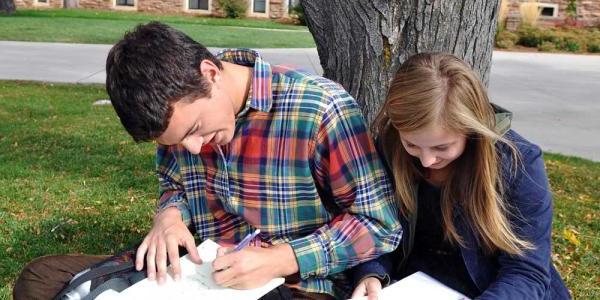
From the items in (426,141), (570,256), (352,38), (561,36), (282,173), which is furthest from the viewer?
(561,36)

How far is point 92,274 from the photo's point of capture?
204cm

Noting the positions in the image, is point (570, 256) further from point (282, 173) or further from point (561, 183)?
point (282, 173)

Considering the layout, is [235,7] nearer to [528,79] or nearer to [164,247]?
[528,79]

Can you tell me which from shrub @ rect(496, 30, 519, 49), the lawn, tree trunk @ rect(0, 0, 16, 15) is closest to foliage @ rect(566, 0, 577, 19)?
shrub @ rect(496, 30, 519, 49)

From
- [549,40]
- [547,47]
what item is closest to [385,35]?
[547,47]

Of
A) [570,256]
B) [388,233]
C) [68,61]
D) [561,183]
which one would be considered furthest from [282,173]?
[68,61]

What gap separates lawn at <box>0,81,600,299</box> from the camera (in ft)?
12.5

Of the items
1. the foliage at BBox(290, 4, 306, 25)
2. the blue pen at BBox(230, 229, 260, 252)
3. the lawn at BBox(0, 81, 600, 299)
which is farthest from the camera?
the foliage at BBox(290, 4, 306, 25)

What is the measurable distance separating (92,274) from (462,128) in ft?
3.49

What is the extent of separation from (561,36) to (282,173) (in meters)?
20.4

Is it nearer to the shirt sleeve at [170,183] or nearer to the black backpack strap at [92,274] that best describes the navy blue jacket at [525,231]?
the shirt sleeve at [170,183]

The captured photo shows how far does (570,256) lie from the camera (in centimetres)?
393

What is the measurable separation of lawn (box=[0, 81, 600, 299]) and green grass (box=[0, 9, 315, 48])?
9672 millimetres

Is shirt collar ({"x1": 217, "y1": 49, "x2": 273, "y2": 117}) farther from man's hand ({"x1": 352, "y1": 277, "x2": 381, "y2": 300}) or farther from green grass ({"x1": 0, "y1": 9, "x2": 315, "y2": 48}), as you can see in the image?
green grass ({"x1": 0, "y1": 9, "x2": 315, "y2": 48})
